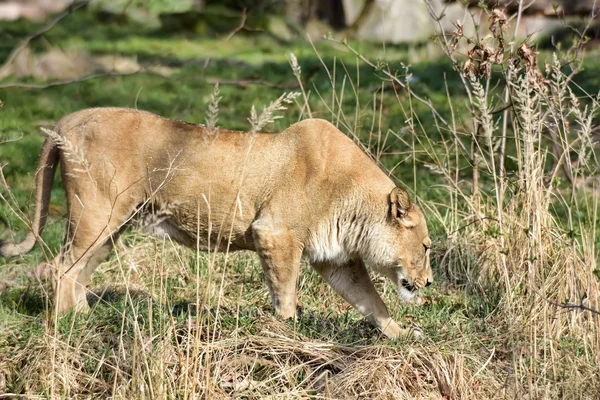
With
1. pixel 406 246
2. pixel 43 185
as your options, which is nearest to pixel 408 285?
pixel 406 246

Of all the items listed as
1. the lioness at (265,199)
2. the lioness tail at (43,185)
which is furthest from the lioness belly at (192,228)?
the lioness tail at (43,185)

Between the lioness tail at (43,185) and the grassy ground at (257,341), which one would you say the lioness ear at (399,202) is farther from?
the lioness tail at (43,185)

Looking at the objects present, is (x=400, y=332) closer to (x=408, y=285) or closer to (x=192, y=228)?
(x=408, y=285)

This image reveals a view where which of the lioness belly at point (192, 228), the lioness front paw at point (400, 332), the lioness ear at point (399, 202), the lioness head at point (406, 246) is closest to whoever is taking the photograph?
the lioness front paw at point (400, 332)

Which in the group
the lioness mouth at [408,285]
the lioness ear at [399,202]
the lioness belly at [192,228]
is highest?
the lioness ear at [399,202]

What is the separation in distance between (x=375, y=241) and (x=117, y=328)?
5.16ft

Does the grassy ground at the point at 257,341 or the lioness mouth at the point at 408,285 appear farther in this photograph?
the lioness mouth at the point at 408,285

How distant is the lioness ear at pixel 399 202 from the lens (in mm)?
5145

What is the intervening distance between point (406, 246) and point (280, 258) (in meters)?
0.75

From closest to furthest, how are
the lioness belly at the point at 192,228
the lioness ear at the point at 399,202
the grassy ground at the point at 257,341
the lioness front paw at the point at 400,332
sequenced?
the grassy ground at the point at 257,341, the lioness front paw at the point at 400,332, the lioness ear at the point at 399,202, the lioness belly at the point at 192,228

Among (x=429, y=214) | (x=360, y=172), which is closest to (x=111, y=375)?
(x=360, y=172)

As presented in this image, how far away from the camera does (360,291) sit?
5.41 meters

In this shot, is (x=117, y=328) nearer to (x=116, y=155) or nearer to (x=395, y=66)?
(x=116, y=155)

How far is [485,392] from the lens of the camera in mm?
4562
